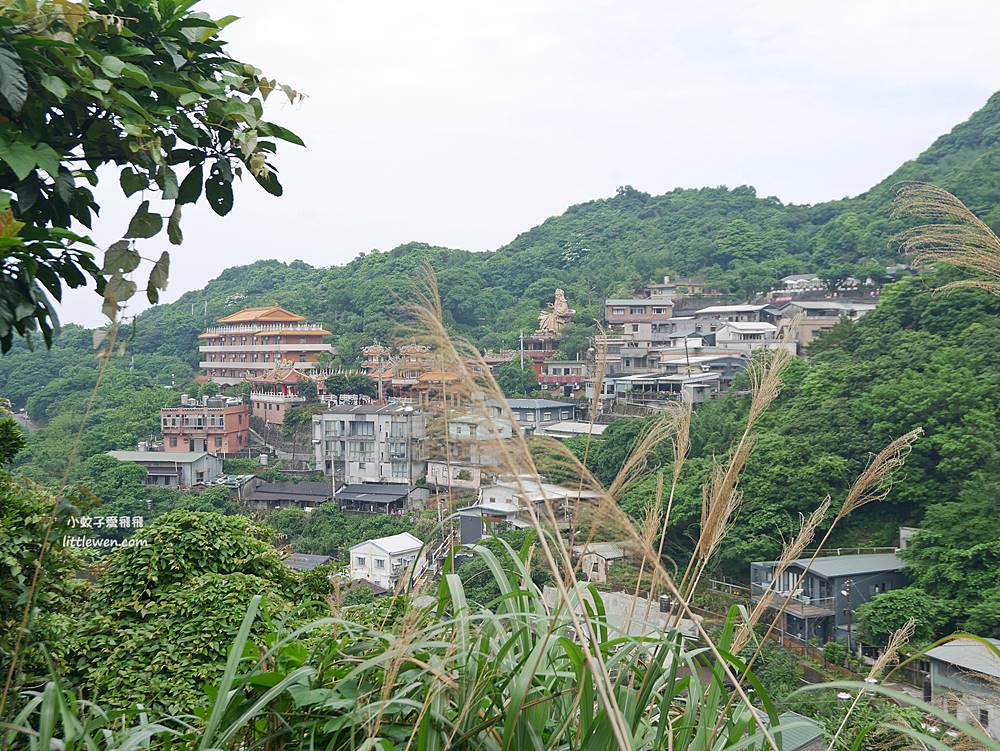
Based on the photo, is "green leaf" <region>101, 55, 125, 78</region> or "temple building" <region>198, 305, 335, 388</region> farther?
→ "temple building" <region>198, 305, 335, 388</region>

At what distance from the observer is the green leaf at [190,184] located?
1.23m

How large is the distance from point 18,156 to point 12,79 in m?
0.09

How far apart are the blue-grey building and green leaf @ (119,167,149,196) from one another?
8554 mm

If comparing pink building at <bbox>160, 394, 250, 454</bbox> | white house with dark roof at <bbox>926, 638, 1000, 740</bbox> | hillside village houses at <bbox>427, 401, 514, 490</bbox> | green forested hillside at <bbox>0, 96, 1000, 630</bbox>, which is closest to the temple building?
green forested hillside at <bbox>0, 96, 1000, 630</bbox>

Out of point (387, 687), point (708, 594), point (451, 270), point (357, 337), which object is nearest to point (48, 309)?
point (387, 687)

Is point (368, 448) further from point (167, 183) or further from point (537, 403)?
point (167, 183)

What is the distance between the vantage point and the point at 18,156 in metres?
0.95

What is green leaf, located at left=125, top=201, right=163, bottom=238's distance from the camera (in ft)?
3.81

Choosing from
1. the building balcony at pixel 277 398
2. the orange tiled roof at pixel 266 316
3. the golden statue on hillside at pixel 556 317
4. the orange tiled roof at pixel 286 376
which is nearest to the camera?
the building balcony at pixel 277 398

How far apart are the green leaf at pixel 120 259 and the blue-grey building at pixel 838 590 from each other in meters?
8.53

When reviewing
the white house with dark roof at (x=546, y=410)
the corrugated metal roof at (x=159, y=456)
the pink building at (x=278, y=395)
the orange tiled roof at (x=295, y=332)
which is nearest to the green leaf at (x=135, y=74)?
the white house with dark roof at (x=546, y=410)

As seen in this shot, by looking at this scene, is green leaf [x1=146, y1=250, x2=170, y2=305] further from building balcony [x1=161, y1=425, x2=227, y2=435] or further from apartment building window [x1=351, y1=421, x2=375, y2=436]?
building balcony [x1=161, y1=425, x2=227, y2=435]

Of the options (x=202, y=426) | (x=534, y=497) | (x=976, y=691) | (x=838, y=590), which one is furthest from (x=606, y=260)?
(x=534, y=497)

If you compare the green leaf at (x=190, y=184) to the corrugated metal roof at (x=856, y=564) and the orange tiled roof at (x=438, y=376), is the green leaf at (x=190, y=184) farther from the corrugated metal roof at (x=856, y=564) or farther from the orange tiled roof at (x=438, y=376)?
the corrugated metal roof at (x=856, y=564)
